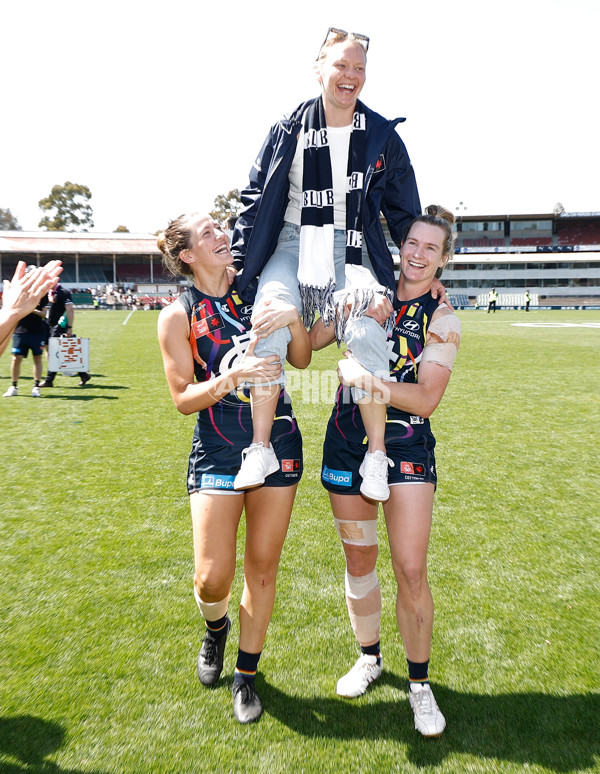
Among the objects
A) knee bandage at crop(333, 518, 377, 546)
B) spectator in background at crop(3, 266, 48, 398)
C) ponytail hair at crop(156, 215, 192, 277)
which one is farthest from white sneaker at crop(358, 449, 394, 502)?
spectator in background at crop(3, 266, 48, 398)

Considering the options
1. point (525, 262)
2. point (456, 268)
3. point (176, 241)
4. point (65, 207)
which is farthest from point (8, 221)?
point (176, 241)

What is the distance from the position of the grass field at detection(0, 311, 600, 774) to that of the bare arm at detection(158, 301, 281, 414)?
4.39ft

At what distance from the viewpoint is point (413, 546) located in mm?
2514

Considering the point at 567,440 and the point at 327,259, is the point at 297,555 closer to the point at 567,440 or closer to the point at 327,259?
the point at 327,259

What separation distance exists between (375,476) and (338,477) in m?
0.32

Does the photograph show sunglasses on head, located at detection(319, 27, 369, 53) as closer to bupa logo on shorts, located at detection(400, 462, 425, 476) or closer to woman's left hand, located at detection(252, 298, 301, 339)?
woman's left hand, located at detection(252, 298, 301, 339)

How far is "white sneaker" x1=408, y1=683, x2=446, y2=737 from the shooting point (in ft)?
8.17

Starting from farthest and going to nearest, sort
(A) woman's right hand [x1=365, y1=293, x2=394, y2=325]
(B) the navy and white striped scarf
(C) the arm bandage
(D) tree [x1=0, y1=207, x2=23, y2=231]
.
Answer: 1. (D) tree [x1=0, y1=207, x2=23, y2=231]
2. (B) the navy and white striped scarf
3. (C) the arm bandage
4. (A) woman's right hand [x1=365, y1=293, x2=394, y2=325]

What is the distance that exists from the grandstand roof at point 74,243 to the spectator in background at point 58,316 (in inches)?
1887

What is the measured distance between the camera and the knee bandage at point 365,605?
9.41ft

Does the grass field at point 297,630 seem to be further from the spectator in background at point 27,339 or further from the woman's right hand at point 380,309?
the spectator in background at point 27,339

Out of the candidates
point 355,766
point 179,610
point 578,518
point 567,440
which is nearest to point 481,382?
point 567,440

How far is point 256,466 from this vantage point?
2520 mm

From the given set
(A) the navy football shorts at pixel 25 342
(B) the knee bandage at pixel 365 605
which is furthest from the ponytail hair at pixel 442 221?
(A) the navy football shorts at pixel 25 342
